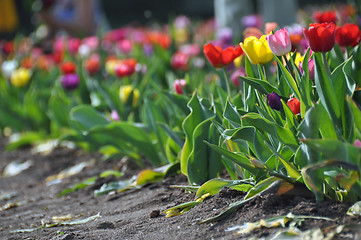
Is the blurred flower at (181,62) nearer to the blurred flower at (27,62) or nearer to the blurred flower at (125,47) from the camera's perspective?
the blurred flower at (125,47)

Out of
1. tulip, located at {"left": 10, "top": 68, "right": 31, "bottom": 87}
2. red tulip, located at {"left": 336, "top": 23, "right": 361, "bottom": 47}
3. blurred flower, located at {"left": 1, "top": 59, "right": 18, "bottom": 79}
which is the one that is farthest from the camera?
blurred flower, located at {"left": 1, "top": 59, "right": 18, "bottom": 79}

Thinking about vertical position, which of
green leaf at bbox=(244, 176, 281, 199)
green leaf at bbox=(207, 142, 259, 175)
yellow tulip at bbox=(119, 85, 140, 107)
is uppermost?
yellow tulip at bbox=(119, 85, 140, 107)

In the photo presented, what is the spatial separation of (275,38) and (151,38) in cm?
345

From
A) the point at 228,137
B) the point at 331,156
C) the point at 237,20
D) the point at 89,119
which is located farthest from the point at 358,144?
the point at 237,20

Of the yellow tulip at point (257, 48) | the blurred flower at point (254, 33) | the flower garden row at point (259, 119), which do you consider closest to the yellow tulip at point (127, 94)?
the flower garden row at point (259, 119)

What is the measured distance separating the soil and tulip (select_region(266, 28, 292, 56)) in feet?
1.51

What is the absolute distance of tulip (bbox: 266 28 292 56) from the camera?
1.65 metres

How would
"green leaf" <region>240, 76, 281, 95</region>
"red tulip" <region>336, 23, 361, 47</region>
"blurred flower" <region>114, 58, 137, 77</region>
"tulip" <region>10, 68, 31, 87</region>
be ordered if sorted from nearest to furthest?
"green leaf" <region>240, 76, 281, 95</region> < "red tulip" <region>336, 23, 361, 47</region> < "blurred flower" <region>114, 58, 137, 77</region> < "tulip" <region>10, 68, 31, 87</region>

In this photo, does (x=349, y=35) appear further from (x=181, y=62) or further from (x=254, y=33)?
(x=181, y=62)

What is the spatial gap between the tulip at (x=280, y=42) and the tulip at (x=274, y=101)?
0.44 feet

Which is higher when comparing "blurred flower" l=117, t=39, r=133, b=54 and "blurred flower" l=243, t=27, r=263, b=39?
"blurred flower" l=243, t=27, r=263, b=39

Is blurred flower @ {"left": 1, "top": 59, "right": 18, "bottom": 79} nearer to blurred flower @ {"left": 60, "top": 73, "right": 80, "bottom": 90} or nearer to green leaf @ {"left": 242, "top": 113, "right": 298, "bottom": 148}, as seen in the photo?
blurred flower @ {"left": 60, "top": 73, "right": 80, "bottom": 90}

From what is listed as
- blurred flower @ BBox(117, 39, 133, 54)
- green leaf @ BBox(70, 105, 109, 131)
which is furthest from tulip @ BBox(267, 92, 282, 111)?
blurred flower @ BBox(117, 39, 133, 54)

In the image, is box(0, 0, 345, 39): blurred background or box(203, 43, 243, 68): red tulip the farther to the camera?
box(0, 0, 345, 39): blurred background
